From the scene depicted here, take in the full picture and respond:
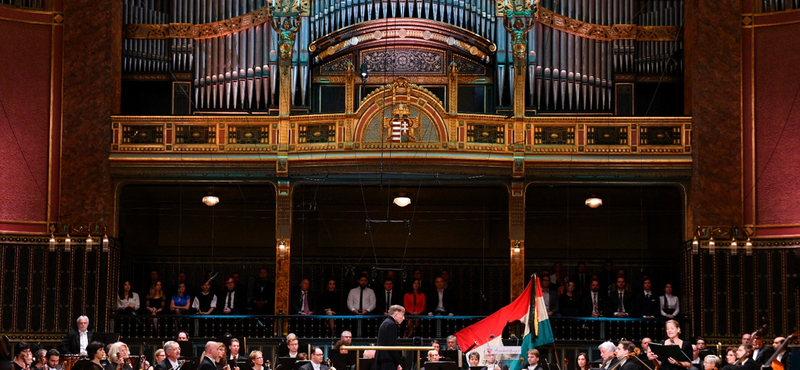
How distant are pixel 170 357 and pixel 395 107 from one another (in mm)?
8326

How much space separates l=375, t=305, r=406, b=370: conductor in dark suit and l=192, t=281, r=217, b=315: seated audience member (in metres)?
6.85

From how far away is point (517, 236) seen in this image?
2250 centimetres

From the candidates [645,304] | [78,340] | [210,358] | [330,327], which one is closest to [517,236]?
[645,304]

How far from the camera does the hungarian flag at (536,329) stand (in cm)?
1795

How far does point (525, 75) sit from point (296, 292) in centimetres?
555

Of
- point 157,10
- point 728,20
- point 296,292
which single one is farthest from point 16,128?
point 728,20

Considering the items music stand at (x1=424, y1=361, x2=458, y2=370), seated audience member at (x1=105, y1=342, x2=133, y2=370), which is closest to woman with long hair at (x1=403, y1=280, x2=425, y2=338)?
music stand at (x1=424, y1=361, x2=458, y2=370)

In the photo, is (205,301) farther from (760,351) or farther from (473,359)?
(760,351)

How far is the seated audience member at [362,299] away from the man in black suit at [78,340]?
15.5ft

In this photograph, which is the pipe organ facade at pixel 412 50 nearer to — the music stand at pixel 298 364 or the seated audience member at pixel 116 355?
the music stand at pixel 298 364

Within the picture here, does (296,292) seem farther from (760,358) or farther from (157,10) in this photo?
(760,358)

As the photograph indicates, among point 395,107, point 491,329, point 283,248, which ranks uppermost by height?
point 395,107

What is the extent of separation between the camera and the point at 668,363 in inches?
639

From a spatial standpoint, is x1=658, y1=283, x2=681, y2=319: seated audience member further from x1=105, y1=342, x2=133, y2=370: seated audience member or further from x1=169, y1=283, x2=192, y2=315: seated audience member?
x1=105, y1=342, x2=133, y2=370: seated audience member
